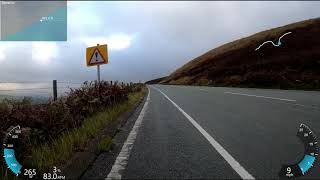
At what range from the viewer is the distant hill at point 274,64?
49191 mm

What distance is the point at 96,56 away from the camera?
16.1 metres

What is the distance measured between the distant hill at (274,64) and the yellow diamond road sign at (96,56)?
29435 millimetres

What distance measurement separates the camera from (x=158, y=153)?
7.44 metres

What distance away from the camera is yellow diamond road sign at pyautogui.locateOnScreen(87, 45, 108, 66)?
52.8ft

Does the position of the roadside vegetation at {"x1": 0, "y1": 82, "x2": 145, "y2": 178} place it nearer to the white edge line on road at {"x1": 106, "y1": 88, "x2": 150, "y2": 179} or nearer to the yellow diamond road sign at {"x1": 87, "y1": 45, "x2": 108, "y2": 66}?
the white edge line on road at {"x1": 106, "y1": 88, "x2": 150, "y2": 179}

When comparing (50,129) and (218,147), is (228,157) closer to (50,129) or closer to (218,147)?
(218,147)

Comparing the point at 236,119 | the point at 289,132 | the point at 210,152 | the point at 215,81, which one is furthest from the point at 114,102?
the point at 215,81

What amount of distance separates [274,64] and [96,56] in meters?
48.2

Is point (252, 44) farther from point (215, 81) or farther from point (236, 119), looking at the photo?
point (236, 119)
